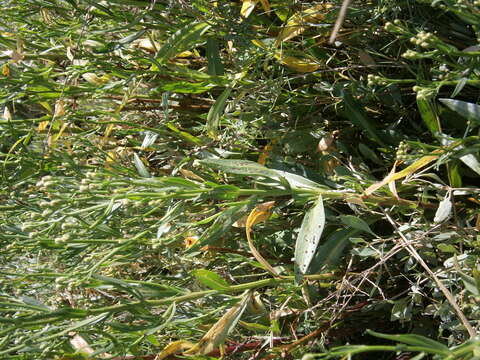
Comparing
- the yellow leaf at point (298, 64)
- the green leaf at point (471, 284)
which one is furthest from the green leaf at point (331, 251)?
the yellow leaf at point (298, 64)

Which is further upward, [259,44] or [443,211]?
[259,44]

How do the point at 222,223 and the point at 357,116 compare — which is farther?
the point at 357,116

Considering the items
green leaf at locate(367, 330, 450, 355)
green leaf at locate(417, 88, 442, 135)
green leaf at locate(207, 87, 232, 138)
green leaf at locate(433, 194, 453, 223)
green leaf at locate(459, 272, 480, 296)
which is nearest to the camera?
green leaf at locate(367, 330, 450, 355)

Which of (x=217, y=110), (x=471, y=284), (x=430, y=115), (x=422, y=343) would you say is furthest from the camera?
(x=217, y=110)

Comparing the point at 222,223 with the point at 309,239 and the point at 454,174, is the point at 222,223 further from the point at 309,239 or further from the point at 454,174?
the point at 454,174

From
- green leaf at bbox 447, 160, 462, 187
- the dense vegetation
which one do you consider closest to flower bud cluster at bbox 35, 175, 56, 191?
the dense vegetation

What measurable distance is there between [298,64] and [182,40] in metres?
0.31

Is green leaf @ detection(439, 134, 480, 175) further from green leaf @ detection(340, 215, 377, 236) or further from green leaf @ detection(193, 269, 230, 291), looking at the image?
green leaf @ detection(193, 269, 230, 291)

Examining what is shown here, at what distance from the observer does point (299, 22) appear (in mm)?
1533

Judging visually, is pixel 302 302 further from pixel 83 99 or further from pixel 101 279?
pixel 83 99

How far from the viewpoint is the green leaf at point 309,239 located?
1.26 metres

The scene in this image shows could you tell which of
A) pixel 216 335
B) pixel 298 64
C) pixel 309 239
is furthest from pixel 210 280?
pixel 298 64

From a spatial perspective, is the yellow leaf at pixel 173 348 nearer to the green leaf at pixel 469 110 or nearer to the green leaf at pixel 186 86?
the green leaf at pixel 186 86

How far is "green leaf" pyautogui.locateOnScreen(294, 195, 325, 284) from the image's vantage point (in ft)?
4.13
